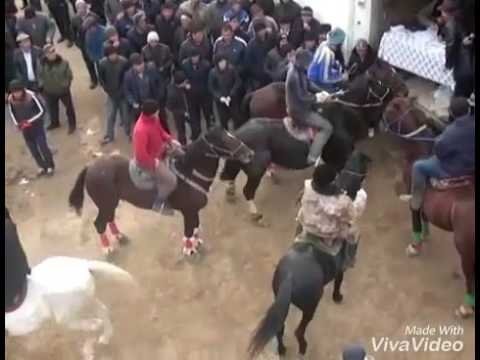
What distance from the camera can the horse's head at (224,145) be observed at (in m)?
8.54

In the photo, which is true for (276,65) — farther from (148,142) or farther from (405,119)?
(148,142)

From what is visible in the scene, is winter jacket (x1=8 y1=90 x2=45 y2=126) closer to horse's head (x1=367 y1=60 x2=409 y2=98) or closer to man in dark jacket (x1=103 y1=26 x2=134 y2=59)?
man in dark jacket (x1=103 y1=26 x2=134 y2=59)

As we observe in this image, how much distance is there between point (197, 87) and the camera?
10953 millimetres

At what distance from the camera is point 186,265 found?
30.3 feet

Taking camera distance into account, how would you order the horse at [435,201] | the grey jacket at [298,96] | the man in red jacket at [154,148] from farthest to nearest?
the grey jacket at [298,96]
the man in red jacket at [154,148]
the horse at [435,201]

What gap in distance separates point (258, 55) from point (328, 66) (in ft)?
3.54

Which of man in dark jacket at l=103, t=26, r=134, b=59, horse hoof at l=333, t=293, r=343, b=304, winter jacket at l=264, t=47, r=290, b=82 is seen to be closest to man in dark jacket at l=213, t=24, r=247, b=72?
winter jacket at l=264, t=47, r=290, b=82

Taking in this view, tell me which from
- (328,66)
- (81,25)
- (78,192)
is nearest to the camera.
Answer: (78,192)

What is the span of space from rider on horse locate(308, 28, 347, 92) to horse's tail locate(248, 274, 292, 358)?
4.06 metres

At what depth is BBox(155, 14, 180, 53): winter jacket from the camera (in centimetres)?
1204

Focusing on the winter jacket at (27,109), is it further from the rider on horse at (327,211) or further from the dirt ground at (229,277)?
the rider on horse at (327,211)

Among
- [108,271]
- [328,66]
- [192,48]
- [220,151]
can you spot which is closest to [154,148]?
[220,151]

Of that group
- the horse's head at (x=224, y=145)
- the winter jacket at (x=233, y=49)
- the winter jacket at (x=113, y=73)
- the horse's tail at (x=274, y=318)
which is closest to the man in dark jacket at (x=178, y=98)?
the winter jacket at (x=233, y=49)

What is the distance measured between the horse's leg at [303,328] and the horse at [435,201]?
1.66 meters
